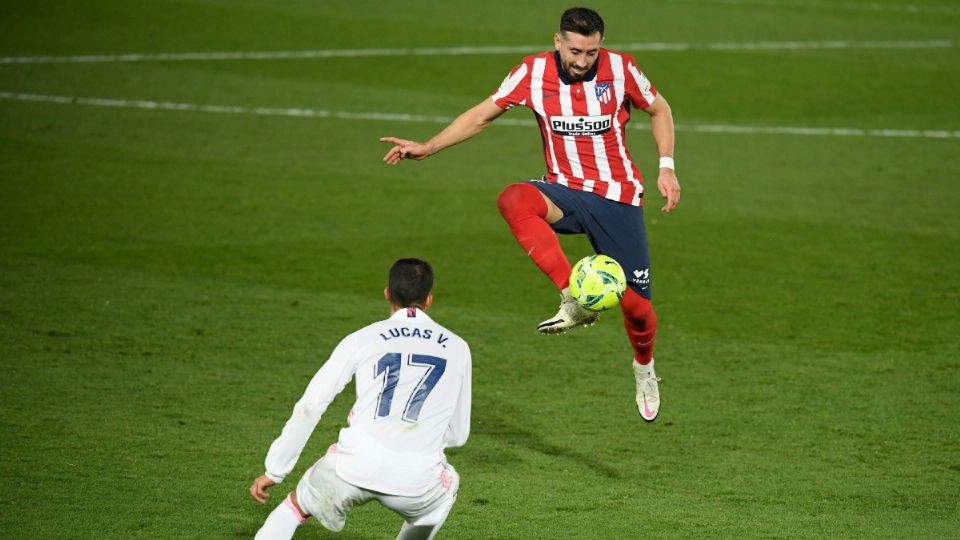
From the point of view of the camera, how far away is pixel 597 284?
721 centimetres

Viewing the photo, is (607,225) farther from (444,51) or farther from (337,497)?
(444,51)

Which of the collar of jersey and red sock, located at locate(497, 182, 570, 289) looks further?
the collar of jersey

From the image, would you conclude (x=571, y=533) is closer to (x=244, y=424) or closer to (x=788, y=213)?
(x=244, y=424)

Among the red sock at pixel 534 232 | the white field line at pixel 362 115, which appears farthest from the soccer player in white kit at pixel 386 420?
the white field line at pixel 362 115

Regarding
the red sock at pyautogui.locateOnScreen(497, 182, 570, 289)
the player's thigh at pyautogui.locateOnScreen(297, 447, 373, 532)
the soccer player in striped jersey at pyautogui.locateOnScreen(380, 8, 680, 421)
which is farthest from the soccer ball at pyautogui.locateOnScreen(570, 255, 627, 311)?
the player's thigh at pyautogui.locateOnScreen(297, 447, 373, 532)

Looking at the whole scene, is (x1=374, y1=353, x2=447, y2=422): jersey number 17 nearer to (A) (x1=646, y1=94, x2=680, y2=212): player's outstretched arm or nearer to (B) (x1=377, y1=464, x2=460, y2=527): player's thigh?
(B) (x1=377, y1=464, x2=460, y2=527): player's thigh

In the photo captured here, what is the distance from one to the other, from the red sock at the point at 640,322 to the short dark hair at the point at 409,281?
2.68 m

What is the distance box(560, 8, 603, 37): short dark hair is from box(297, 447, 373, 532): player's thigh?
3.01 metres

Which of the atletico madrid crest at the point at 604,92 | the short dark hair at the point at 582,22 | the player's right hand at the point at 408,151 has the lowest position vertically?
the player's right hand at the point at 408,151

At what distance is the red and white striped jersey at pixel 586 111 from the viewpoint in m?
7.86

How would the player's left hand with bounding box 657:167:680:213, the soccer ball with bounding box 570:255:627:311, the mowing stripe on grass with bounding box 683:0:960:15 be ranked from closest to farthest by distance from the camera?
the soccer ball with bounding box 570:255:627:311 < the player's left hand with bounding box 657:167:680:213 < the mowing stripe on grass with bounding box 683:0:960:15

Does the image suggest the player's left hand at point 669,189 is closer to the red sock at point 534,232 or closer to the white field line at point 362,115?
the red sock at point 534,232

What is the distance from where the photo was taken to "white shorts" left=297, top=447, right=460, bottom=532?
5387 millimetres

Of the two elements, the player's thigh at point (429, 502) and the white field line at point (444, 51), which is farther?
the white field line at point (444, 51)
